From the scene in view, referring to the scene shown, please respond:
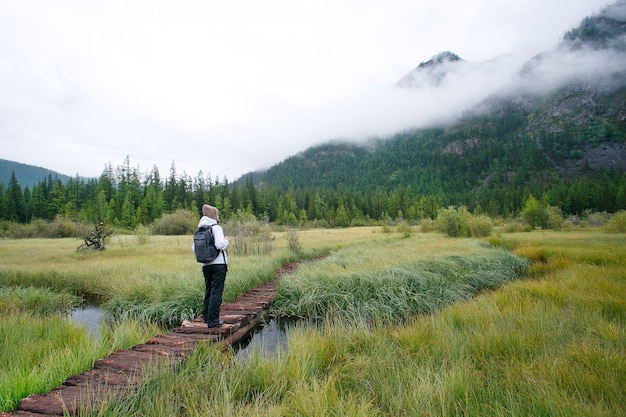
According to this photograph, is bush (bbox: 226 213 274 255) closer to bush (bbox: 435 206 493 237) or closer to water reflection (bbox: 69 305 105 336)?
water reflection (bbox: 69 305 105 336)

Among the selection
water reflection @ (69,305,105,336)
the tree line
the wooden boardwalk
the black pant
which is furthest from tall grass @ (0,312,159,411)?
the tree line

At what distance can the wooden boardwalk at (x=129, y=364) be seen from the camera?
2996 millimetres

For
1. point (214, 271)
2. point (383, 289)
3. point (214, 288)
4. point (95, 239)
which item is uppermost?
point (95, 239)

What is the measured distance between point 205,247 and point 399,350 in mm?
3967

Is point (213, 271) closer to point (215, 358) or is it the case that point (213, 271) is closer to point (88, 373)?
point (215, 358)

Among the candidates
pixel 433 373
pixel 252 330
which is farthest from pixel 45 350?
pixel 433 373

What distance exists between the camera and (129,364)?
13.3ft

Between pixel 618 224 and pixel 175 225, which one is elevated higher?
pixel 175 225

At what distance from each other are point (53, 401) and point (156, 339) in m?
2.06

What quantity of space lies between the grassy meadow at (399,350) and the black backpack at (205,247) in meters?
1.64

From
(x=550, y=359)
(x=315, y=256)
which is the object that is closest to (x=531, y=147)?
(x=315, y=256)

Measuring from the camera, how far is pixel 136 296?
8.44m

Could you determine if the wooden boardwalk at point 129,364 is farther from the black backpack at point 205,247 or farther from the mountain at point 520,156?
the mountain at point 520,156

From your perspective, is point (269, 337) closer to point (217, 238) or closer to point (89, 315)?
point (217, 238)
